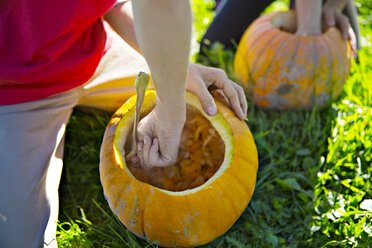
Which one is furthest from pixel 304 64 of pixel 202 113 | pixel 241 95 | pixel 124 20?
pixel 124 20

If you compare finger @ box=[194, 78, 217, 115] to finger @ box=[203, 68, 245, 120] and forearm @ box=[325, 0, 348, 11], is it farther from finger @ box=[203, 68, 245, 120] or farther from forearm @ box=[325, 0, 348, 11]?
forearm @ box=[325, 0, 348, 11]

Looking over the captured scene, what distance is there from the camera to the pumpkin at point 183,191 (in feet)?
3.62

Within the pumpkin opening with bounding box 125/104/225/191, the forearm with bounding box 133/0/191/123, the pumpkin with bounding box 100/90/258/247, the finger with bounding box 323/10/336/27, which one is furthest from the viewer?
the finger with bounding box 323/10/336/27

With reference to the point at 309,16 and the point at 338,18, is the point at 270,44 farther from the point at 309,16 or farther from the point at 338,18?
the point at 338,18

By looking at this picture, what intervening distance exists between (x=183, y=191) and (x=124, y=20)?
2.25 ft

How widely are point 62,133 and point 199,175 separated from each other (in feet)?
1.73

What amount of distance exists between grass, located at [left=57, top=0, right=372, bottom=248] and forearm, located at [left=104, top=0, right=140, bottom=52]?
15.9 inches

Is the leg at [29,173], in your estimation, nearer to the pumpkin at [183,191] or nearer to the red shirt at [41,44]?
the red shirt at [41,44]

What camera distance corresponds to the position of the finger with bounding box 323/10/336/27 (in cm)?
181

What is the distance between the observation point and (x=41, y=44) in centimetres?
121

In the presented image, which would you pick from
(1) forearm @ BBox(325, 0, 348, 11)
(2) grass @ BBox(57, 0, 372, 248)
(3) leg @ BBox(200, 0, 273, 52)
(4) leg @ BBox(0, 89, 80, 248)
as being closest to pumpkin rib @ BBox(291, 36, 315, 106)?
(2) grass @ BBox(57, 0, 372, 248)

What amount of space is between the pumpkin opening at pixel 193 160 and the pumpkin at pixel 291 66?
555 millimetres

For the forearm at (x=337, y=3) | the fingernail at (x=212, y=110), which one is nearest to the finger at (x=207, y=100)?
the fingernail at (x=212, y=110)

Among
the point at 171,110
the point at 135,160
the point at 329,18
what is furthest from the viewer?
the point at 329,18
